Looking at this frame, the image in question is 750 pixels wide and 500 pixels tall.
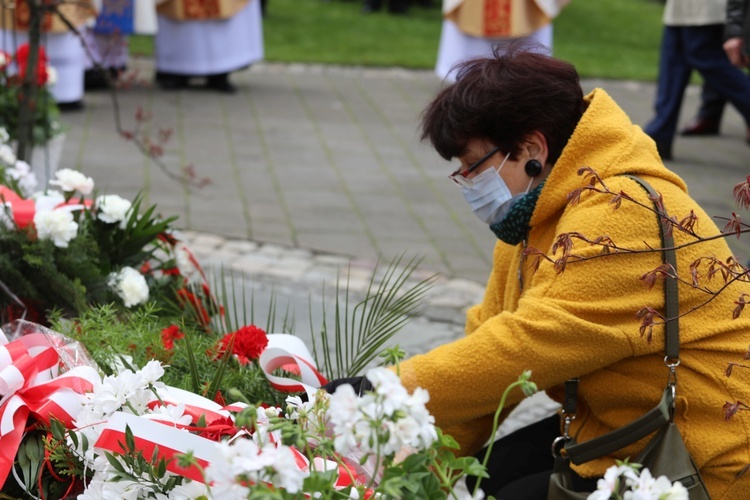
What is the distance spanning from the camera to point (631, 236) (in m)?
1.86

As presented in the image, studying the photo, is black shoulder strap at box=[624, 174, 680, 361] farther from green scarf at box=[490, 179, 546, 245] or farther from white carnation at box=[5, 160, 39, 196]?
white carnation at box=[5, 160, 39, 196]

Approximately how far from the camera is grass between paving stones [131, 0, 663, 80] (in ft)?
34.9

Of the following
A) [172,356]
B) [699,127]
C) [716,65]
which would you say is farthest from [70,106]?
[172,356]

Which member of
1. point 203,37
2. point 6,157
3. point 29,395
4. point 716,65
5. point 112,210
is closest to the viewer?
point 29,395

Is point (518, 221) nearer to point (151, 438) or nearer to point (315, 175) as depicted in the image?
point (151, 438)

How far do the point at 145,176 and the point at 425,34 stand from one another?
7083 millimetres

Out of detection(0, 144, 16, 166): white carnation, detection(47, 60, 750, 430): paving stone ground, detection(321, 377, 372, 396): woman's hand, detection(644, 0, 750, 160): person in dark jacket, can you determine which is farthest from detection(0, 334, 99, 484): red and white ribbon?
detection(644, 0, 750, 160): person in dark jacket

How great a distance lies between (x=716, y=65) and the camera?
6.59m

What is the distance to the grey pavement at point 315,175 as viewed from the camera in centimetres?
501

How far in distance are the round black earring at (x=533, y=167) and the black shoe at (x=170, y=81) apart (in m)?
7.02

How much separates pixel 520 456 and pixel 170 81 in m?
6.90

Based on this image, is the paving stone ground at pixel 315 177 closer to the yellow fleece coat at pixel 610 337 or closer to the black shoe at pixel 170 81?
the black shoe at pixel 170 81

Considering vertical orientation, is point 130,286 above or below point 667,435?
below

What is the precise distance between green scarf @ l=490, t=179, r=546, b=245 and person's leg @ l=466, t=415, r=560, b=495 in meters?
0.51
